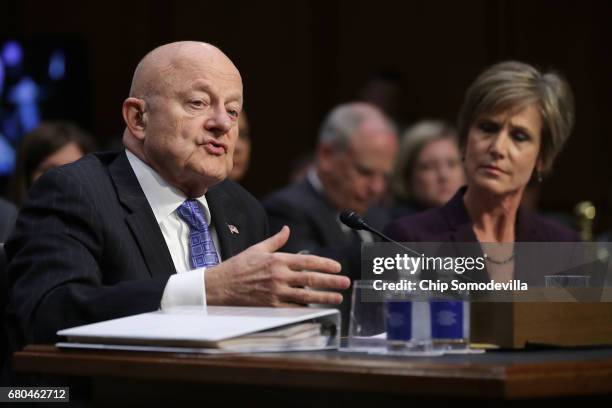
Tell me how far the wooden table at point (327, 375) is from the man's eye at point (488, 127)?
6.23 feet

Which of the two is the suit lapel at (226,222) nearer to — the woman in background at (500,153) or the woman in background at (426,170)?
the woman in background at (500,153)

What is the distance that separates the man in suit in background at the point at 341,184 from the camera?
5.48 m

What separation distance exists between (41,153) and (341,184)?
5.09ft

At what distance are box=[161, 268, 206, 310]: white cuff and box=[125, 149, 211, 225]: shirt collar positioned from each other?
490 mm

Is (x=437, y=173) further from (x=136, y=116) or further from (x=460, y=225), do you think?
(x=136, y=116)

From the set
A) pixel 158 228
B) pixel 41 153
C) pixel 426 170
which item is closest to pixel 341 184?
pixel 426 170

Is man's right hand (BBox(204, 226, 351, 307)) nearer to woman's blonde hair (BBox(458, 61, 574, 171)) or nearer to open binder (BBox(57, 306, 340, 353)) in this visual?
open binder (BBox(57, 306, 340, 353))

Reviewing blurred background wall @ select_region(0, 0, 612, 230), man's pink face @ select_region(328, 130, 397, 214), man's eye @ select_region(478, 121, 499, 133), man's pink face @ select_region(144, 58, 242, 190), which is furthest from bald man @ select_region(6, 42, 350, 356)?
blurred background wall @ select_region(0, 0, 612, 230)

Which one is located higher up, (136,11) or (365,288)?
(136,11)

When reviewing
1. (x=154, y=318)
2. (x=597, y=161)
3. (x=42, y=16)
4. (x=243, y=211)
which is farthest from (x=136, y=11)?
(x=154, y=318)

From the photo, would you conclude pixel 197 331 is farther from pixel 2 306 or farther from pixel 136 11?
pixel 136 11

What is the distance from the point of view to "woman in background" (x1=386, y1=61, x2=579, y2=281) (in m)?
3.96

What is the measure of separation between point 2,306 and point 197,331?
2.87ft

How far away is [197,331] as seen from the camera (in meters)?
2.10
